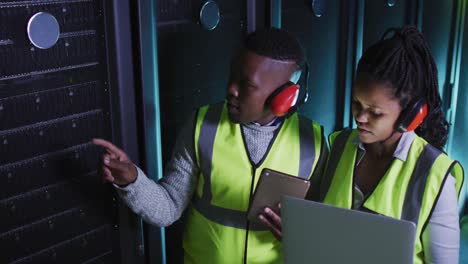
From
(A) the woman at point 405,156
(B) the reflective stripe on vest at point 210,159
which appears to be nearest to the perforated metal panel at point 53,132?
(B) the reflective stripe on vest at point 210,159

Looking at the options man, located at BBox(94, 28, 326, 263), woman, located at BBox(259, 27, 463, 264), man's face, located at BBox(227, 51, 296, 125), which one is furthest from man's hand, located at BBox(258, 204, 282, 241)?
man's face, located at BBox(227, 51, 296, 125)

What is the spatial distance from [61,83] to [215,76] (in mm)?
584

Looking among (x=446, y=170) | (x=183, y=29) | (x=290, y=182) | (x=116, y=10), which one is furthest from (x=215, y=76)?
(x=446, y=170)

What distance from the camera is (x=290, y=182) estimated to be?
142cm

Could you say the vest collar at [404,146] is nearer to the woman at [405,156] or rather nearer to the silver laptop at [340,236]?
the woman at [405,156]

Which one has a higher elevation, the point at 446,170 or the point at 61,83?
the point at 61,83

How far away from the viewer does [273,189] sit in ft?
4.73

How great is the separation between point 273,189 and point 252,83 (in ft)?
0.86

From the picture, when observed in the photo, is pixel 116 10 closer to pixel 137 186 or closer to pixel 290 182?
pixel 137 186

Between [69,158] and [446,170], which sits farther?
[69,158]

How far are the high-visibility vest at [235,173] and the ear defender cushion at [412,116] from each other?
283 mm

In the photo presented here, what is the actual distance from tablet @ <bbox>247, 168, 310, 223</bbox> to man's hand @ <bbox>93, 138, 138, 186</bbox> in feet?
1.01

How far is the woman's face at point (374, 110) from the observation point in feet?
4.42

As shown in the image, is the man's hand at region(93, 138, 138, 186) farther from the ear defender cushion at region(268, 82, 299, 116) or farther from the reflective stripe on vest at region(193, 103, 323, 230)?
the ear defender cushion at region(268, 82, 299, 116)
